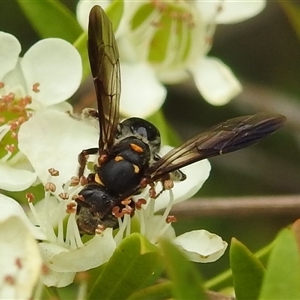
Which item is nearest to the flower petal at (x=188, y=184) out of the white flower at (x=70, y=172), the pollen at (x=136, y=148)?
the white flower at (x=70, y=172)

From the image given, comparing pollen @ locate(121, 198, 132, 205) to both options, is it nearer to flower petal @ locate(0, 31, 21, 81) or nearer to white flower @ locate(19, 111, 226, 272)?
white flower @ locate(19, 111, 226, 272)

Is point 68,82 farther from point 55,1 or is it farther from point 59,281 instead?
point 59,281

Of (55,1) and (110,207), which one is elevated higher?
(55,1)

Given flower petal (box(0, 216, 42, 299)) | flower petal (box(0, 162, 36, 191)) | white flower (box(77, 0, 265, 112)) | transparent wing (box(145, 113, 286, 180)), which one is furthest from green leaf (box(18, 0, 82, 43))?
flower petal (box(0, 216, 42, 299))

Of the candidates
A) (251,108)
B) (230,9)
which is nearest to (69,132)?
(230,9)

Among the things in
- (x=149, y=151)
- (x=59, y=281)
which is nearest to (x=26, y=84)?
(x=149, y=151)

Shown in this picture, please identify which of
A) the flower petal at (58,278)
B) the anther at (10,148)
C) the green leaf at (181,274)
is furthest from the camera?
the anther at (10,148)

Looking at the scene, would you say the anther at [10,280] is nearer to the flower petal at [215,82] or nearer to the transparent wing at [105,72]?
the transparent wing at [105,72]
